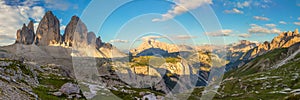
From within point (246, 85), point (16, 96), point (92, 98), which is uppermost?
point (16, 96)

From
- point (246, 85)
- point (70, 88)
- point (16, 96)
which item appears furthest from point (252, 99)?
point (16, 96)

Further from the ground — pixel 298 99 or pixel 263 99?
pixel 298 99

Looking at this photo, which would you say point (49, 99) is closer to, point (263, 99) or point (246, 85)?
point (263, 99)

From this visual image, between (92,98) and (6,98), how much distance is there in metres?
31.7

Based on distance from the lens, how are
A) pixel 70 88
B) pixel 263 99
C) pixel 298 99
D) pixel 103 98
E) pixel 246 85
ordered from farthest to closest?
pixel 246 85
pixel 263 99
pixel 103 98
pixel 70 88
pixel 298 99

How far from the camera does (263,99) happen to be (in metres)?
108

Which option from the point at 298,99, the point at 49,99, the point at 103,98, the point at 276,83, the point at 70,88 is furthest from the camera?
the point at 276,83

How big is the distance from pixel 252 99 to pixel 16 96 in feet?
341

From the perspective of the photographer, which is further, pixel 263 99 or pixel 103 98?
pixel 263 99

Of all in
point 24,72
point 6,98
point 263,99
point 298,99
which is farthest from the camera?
point 263,99

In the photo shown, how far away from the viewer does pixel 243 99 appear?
11781cm

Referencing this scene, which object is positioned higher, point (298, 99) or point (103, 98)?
point (298, 99)

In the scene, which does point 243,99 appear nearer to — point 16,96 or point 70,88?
point 70,88

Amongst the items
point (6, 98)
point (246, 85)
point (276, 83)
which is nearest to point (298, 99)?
point (6, 98)
